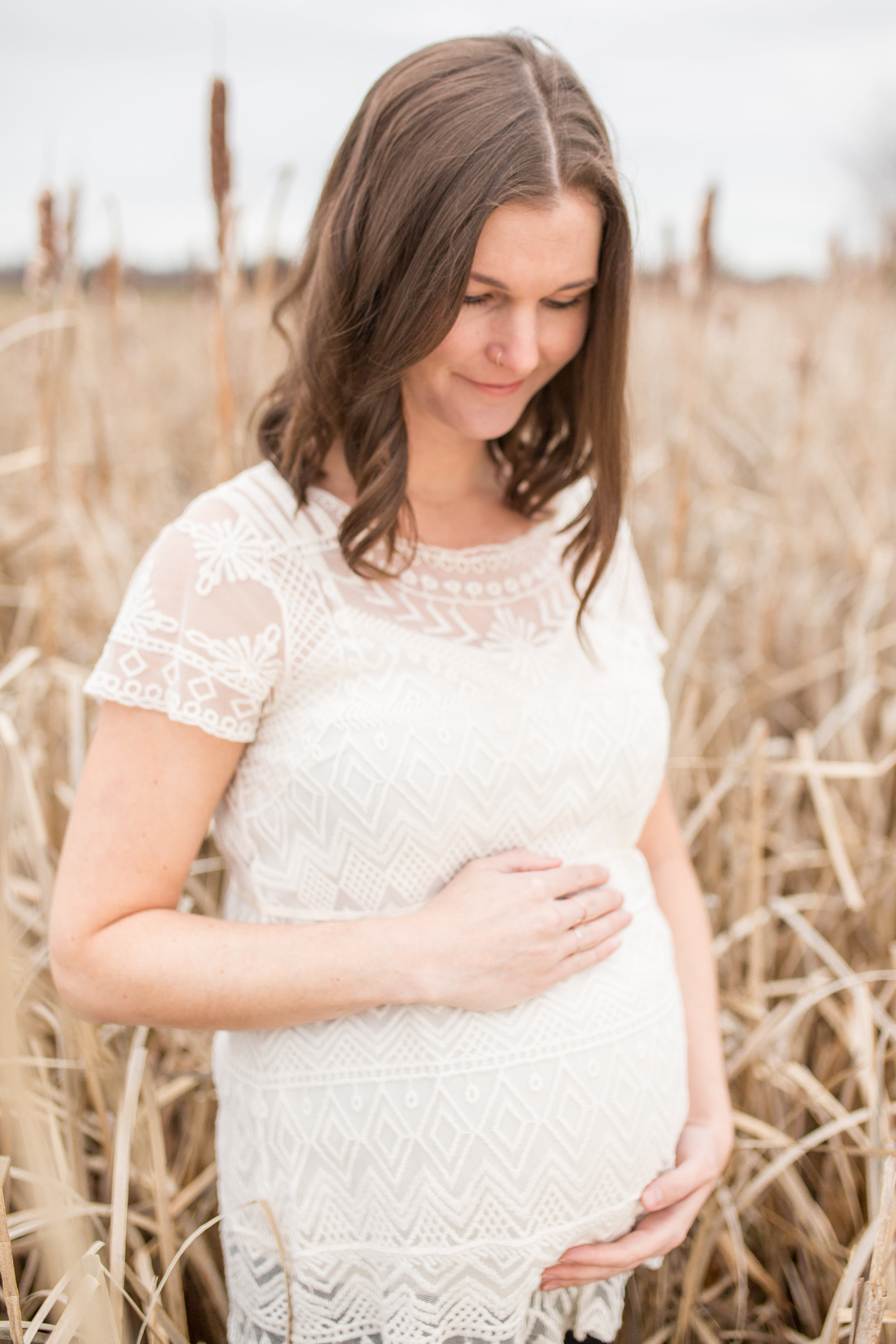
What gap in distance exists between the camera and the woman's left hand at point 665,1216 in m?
0.99

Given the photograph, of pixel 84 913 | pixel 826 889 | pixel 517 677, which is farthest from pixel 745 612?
pixel 84 913

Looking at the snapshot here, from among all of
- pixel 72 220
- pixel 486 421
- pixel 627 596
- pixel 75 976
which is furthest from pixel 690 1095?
pixel 72 220

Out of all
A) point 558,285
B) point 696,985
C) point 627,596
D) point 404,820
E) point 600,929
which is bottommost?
point 696,985

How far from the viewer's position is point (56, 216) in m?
1.33

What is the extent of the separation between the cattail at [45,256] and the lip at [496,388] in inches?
27.0

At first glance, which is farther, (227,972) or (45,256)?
(45,256)

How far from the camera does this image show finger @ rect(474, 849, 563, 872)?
3.26ft

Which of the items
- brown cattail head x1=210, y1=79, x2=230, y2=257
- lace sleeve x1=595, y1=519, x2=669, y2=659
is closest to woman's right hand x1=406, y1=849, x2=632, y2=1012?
lace sleeve x1=595, y1=519, x2=669, y2=659

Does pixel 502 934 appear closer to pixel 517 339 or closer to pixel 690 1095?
pixel 690 1095

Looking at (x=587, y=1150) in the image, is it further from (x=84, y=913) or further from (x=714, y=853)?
(x=714, y=853)

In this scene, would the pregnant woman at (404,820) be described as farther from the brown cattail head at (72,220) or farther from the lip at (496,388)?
the brown cattail head at (72,220)

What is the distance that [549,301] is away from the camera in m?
1.04

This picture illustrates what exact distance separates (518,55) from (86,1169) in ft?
4.80

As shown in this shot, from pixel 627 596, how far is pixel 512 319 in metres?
0.44
